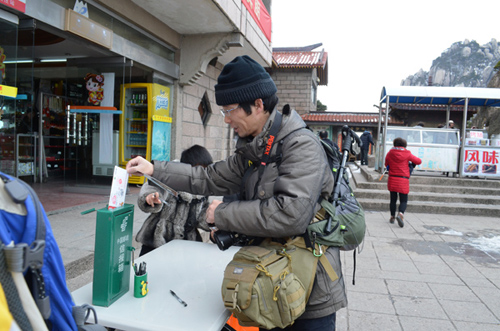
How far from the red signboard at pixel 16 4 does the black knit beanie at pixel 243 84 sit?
12.9 feet

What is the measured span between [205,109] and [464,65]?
234 ft

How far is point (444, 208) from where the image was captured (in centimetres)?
847

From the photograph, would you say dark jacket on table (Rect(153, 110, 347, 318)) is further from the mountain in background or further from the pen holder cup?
the mountain in background

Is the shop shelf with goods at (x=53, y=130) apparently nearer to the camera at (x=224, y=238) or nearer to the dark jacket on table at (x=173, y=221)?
the dark jacket on table at (x=173, y=221)

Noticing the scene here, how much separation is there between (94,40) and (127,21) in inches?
45.9

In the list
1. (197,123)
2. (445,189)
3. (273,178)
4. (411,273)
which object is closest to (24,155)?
(197,123)

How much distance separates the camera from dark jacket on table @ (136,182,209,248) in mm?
2754

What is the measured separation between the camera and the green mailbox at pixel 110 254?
4.91 ft

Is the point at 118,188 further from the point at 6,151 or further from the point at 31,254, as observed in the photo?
the point at 6,151

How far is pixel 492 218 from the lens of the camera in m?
8.08

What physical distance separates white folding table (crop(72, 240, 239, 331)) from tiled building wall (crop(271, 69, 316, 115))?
19.5 m

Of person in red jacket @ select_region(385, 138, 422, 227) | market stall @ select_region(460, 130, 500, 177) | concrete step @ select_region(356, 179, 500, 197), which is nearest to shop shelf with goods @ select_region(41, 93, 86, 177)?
person in red jacket @ select_region(385, 138, 422, 227)

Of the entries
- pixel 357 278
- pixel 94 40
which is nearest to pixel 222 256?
pixel 357 278

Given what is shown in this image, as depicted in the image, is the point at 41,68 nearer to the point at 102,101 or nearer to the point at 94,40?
the point at 102,101
